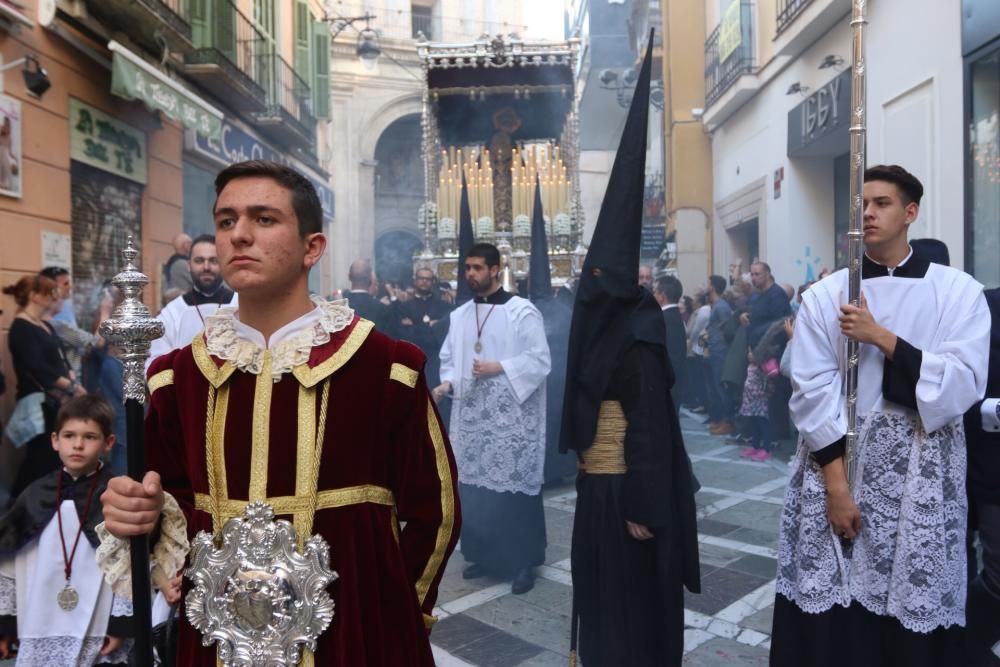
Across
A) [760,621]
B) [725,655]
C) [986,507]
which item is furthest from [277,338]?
[760,621]

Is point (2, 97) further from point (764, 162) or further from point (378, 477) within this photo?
point (764, 162)

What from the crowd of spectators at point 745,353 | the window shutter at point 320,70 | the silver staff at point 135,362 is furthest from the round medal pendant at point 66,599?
the window shutter at point 320,70

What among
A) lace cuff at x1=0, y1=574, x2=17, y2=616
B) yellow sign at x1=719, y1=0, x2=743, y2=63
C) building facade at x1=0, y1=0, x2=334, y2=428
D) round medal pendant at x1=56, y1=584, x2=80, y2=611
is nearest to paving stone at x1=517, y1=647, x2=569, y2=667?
round medal pendant at x1=56, y1=584, x2=80, y2=611

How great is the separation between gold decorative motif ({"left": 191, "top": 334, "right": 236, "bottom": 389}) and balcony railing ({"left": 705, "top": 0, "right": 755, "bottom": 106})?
12.7 meters

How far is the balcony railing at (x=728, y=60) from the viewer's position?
12992 millimetres

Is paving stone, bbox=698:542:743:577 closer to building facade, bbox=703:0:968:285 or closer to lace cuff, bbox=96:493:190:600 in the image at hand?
building facade, bbox=703:0:968:285

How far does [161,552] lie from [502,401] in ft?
11.4

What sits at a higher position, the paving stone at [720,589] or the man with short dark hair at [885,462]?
the man with short dark hair at [885,462]

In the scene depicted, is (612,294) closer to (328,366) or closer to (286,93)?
(328,366)

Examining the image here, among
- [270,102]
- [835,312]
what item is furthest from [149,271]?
[835,312]

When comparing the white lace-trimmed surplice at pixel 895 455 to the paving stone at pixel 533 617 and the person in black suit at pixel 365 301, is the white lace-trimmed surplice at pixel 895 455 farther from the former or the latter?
the person in black suit at pixel 365 301

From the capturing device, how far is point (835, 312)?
113 inches

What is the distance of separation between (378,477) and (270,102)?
1387 centimetres

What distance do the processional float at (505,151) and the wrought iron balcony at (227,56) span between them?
279cm
